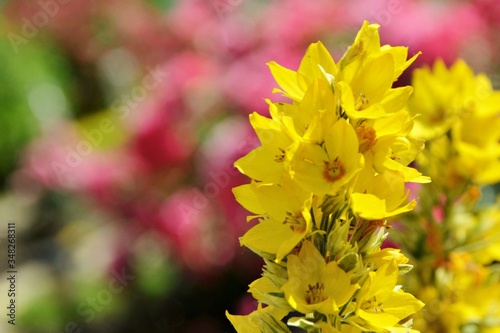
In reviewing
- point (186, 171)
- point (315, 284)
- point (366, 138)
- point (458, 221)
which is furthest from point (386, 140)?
point (186, 171)

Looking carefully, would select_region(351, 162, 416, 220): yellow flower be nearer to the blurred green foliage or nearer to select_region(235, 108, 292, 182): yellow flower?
select_region(235, 108, 292, 182): yellow flower

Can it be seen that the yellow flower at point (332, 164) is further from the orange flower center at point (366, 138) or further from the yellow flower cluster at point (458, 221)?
the yellow flower cluster at point (458, 221)

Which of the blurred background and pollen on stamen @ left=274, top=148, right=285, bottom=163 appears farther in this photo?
the blurred background

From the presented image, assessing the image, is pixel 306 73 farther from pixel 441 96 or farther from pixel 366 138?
pixel 441 96

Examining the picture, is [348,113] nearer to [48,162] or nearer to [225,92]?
[225,92]

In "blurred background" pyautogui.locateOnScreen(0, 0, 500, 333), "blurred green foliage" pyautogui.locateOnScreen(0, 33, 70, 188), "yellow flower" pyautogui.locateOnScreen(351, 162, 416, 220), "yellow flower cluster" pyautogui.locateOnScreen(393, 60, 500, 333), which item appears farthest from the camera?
"blurred green foliage" pyautogui.locateOnScreen(0, 33, 70, 188)

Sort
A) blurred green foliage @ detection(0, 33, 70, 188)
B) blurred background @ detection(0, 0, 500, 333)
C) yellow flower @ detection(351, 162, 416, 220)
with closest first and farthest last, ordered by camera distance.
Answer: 1. yellow flower @ detection(351, 162, 416, 220)
2. blurred background @ detection(0, 0, 500, 333)
3. blurred green foliage @ detection(0, 33, 70, 188)

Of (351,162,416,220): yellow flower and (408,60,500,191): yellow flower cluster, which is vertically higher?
(351,162,416,220): yellow flower

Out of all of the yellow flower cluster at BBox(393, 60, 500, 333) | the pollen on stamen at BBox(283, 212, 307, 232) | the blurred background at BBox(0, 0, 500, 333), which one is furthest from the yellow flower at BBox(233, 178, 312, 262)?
the blurred background at BBox(0, 0, 500, 333)
